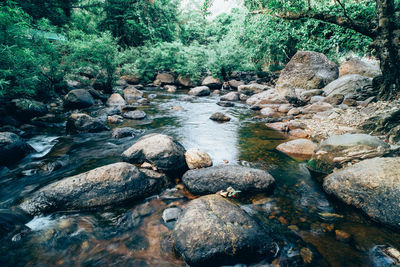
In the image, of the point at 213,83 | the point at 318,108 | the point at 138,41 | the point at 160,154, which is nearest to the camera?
the point at 160,154

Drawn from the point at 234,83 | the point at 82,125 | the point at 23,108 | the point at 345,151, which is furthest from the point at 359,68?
the point at 23,108

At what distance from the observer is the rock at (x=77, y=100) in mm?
8930

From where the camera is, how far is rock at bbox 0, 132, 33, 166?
13.7ft

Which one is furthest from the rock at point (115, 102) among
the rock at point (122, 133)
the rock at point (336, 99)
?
the rock at point (336, 99)

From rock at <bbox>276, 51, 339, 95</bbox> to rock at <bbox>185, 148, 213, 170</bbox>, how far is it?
27.3ft

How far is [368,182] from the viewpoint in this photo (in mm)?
2908

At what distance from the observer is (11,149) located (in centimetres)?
428

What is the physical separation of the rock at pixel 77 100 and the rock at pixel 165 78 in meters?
8.35

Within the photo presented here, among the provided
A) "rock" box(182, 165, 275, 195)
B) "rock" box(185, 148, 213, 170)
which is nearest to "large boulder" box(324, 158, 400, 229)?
"rock" box(182, 165, 275, 195)

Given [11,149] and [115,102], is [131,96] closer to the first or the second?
[115,102]

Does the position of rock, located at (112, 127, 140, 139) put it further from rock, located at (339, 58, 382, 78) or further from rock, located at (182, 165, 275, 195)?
rock, located at (339, 58, 382, 78)

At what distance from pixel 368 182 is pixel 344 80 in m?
8.63

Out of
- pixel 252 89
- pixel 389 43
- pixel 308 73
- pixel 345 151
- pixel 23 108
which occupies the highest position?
pixel 389 43

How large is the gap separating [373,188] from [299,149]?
2250 mm
